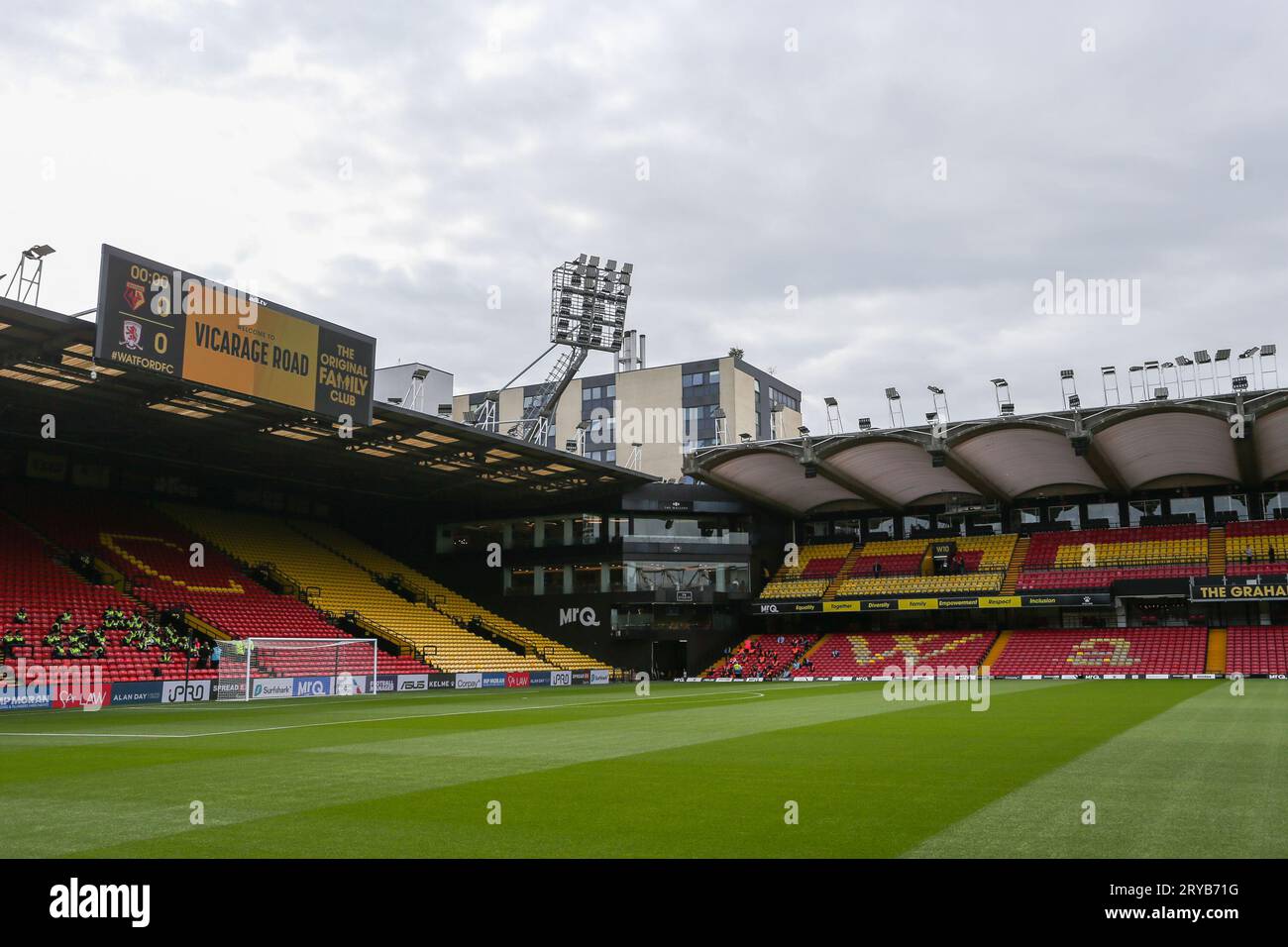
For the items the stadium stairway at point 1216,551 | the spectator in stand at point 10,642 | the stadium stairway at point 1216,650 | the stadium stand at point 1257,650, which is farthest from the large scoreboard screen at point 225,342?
the stadium stairway at point 1216,551

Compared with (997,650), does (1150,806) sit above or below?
above

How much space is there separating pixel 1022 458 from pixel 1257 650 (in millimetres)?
13819

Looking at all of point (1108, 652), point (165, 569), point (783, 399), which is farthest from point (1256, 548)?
point (783, 399)

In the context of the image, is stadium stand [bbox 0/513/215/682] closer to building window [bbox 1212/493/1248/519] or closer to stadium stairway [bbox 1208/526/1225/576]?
stadium stairway [bbox 1208/526/1225/576]

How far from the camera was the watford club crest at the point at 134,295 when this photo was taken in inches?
1104

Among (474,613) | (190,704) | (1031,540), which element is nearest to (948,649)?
(1031,540)

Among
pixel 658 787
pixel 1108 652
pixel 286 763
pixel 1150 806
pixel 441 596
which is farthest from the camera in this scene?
pixel 441 596

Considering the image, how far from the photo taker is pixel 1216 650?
49312 mm

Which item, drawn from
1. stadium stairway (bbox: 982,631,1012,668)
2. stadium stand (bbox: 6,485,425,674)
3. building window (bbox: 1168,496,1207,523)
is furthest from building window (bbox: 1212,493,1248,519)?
stadium stand (bbox: 6,485,425,674)

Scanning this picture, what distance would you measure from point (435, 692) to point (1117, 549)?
37399 mm

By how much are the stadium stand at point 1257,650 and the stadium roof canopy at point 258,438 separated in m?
30.0

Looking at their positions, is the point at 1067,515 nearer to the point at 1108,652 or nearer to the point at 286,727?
the point at 1108,652

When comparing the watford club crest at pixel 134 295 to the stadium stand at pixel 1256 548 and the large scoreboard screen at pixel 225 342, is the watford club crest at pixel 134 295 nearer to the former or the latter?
the large scoreboard screen at pixel 225 342

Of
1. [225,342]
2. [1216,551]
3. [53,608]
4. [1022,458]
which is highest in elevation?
[225,342]
